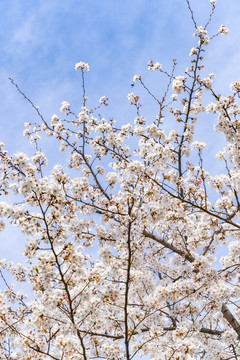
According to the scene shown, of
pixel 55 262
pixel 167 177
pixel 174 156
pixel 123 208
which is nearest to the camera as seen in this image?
pixel 55 262

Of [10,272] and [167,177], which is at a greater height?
[10,272]

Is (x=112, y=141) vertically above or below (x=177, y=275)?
above

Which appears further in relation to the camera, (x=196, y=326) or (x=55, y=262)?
(x=196, y=326)

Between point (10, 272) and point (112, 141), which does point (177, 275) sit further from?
point (10, 272)

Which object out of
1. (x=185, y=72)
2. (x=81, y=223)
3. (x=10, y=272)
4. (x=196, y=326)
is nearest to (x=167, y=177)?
(x=81, y=223)

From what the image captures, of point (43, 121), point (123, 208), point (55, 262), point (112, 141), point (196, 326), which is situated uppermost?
point (43, 121)

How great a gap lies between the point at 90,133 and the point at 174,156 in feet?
8.79

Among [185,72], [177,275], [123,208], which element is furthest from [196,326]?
[185,72]

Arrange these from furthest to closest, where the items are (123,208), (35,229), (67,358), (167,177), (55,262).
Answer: (167,177)
(123,208)
(67,358)
(35,229)
(55,262)

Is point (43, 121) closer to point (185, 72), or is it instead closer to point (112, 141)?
point (112, 141)

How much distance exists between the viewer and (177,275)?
9859 mm

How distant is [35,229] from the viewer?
18.6 ft

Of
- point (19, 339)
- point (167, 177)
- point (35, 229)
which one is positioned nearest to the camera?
point (35, 229)

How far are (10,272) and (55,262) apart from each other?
19.5ft
